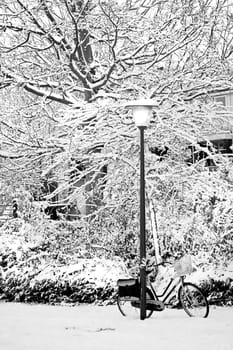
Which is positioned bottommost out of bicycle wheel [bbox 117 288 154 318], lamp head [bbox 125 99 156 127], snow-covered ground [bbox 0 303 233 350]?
snow-covered ground [bbox 0 303 233 350]

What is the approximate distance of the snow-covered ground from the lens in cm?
682

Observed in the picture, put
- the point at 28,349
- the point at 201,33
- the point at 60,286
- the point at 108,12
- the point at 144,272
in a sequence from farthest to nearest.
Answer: the point at 201,33
the point at 108,12
the point at 60,286
the point at 144,272
the point at 28,349

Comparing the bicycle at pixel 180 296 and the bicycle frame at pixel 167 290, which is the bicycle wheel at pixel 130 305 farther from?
the bicycle frame at pixel 167 290

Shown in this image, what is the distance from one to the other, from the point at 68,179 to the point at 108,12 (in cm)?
395

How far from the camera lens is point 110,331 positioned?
781cm

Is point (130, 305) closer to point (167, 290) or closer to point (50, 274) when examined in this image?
point (167, 290)

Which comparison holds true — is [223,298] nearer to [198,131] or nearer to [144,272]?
[144,272]

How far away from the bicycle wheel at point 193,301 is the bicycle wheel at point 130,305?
0.51 meters

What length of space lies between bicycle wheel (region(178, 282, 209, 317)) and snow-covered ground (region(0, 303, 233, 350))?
144 mm

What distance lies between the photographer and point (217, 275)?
10055mm

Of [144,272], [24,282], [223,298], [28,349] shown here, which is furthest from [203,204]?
[28,349]

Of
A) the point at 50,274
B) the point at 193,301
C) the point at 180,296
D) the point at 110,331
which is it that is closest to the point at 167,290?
the point at 180,296

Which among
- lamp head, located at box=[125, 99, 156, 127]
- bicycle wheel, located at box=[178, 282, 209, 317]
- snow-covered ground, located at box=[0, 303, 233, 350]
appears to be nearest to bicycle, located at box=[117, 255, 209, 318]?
bicycle wheel, located at box=[178, 282, 209, 317]

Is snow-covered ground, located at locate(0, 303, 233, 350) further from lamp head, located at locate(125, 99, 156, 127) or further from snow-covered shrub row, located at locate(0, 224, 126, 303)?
lamp head, located at locate(125, 99, 156, 127)
